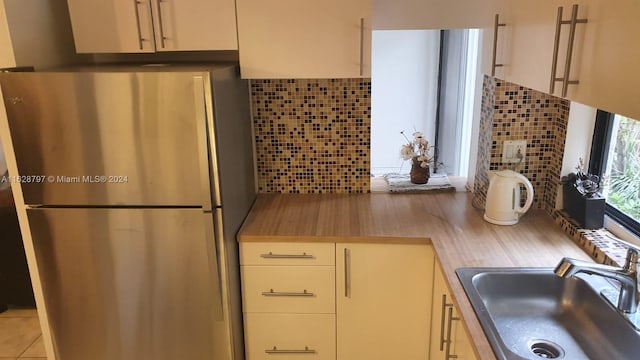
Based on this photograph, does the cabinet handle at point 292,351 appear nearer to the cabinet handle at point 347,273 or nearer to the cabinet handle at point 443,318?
the cabinet handle at point 347,273

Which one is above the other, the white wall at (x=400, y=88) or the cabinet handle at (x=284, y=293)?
the white wall at (x=400, y=88)

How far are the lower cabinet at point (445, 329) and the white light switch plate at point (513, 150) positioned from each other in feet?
2.09

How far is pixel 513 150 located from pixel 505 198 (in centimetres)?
29

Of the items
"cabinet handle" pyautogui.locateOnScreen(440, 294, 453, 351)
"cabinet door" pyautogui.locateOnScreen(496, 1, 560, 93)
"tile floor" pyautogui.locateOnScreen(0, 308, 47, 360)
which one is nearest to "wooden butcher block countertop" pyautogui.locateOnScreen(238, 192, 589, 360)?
"cabinet handle" pyautogui.locateOnScreen(440, 294, 453, 351)

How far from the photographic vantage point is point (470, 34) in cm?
259

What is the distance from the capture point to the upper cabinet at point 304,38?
6.06 feet

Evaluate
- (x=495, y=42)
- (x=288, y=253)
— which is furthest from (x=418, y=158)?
(x=288, y=253)

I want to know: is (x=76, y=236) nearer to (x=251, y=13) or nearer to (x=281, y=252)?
(x=281, y=252)

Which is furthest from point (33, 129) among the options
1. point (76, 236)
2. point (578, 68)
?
point (578, 68)

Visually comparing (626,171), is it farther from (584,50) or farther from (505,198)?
(584,50)

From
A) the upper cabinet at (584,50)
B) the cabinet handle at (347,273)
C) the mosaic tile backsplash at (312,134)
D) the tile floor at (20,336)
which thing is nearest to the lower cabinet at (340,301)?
the cabinet handle at (347,273)

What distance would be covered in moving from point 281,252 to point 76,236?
0.79 m

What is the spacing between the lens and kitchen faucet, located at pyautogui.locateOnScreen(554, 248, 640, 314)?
1346 millimetres

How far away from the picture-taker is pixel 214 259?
179cm
